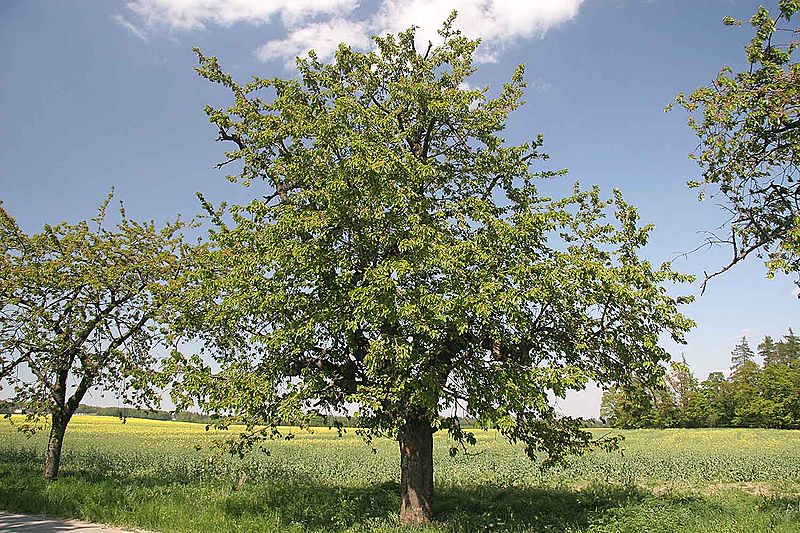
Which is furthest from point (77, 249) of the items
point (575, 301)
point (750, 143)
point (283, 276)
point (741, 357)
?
point (741, 357)

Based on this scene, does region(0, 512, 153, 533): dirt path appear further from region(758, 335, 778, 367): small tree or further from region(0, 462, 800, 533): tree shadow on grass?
region(758, 335, 778, 367): small tree

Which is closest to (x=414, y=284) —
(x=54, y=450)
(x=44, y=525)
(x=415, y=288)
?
(x=415, y=288)

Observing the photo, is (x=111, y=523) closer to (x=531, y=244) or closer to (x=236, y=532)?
(x=236, y=532)

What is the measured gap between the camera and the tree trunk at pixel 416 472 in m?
12.9

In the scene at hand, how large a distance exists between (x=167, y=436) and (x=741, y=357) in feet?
403

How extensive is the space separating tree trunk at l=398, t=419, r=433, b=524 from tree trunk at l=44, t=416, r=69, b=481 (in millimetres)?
13057

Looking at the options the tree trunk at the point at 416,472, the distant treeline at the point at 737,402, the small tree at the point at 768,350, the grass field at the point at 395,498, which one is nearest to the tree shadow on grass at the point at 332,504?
the grass field at the point at 395,498

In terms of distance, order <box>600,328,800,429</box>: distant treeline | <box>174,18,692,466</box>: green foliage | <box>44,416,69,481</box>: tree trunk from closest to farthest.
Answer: <box>174,18,692,466</box>: green foliage
<box>44,416,69,481</box>: tree trunk
<box>600,328,800,429</box>: distant treeline

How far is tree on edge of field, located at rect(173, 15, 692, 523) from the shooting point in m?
11.1

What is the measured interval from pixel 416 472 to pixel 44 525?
A: 856cm

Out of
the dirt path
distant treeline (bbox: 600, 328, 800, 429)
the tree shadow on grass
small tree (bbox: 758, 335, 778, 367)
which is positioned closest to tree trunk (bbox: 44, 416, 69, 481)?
the tree shadow on grass

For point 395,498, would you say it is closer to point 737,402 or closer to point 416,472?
point 416,472

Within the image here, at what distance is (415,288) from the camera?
36.4ft

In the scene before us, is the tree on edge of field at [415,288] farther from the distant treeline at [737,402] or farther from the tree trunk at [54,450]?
the distant treeline at [737,402]
